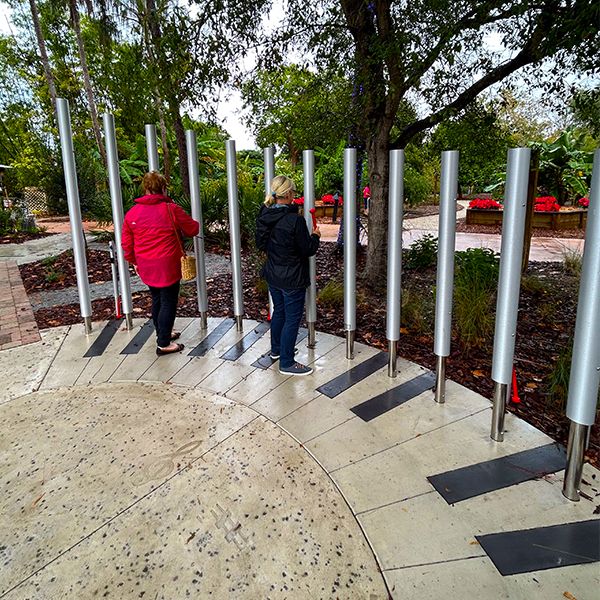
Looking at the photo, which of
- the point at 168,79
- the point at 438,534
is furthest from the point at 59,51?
the point at 438,534

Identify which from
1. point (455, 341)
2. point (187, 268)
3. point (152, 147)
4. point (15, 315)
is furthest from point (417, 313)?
point (15, 315)

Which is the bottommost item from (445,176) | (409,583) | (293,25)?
(409,583)

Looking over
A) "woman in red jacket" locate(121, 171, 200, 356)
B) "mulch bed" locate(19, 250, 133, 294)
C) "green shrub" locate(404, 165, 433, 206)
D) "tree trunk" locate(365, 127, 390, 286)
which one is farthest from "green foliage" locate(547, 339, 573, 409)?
"green shrub" locate(404, 165, 433, 206)

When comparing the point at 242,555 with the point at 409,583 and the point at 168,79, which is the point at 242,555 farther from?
the point at 168,79

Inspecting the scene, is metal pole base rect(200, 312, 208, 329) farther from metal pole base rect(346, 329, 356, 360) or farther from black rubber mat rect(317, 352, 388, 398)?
black rubber mat rect(317, 352, 388, 398)

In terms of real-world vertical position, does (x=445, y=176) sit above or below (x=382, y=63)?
below

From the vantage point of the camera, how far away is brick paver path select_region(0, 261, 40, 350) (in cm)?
465

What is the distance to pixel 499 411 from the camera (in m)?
2.73

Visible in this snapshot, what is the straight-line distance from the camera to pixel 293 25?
4863 mm

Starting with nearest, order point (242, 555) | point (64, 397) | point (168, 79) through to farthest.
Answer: point (242, 555)
point (64, 397)
point (168, 79)

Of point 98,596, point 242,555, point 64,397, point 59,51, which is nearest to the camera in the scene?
point 98,596

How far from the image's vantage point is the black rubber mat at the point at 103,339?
13.8 ft

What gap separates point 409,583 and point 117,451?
182 cm

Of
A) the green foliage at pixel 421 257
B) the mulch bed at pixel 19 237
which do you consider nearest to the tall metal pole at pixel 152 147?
the green foliage at pixel 421 257
